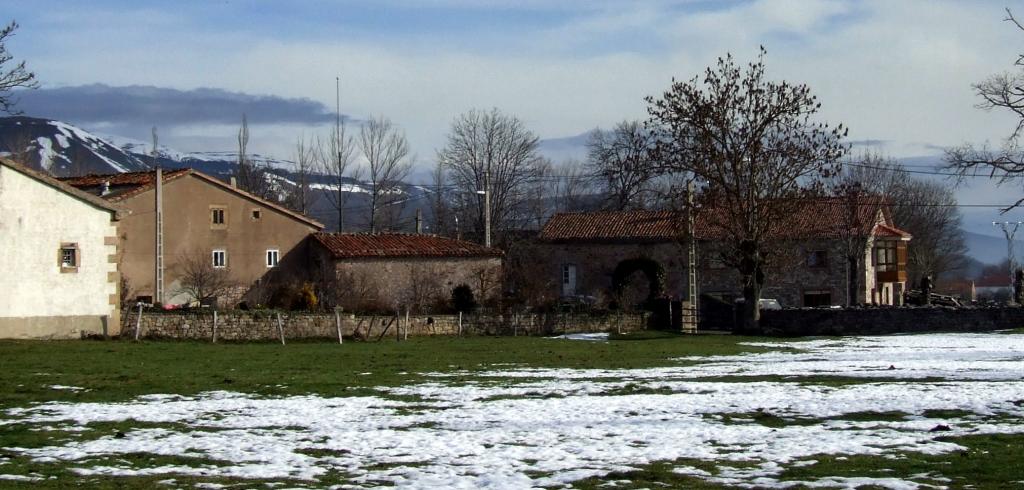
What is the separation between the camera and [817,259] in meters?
77.1

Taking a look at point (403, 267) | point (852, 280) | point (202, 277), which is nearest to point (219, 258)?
point (202, 277)

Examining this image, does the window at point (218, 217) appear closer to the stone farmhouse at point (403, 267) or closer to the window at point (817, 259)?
the stone farmhouse at point (403, 267)

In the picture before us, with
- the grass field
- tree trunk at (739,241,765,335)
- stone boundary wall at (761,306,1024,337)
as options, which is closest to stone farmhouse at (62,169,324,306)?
tree trunk at (739,241,765,335)

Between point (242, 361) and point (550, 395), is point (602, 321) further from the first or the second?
point (550, 395)

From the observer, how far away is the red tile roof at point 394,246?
65.2 m

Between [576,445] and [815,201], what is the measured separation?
135 ft

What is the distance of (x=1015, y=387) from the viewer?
2067 cm

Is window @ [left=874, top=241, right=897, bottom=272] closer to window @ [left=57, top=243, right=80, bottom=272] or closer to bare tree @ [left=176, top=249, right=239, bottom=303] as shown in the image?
bare tree @ [left=176, top=249, right=239, bottom=303]

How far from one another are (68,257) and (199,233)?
934 inches

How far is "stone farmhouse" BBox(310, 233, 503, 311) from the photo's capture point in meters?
64.1

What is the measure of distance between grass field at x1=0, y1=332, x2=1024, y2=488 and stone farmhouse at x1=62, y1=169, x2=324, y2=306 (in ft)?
101

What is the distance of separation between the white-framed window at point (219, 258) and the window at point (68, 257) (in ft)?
79.0

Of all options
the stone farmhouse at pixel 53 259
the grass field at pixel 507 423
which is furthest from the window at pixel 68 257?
the grass field at pixel 507 423

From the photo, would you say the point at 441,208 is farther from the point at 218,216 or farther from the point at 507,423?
the point at 507,423
